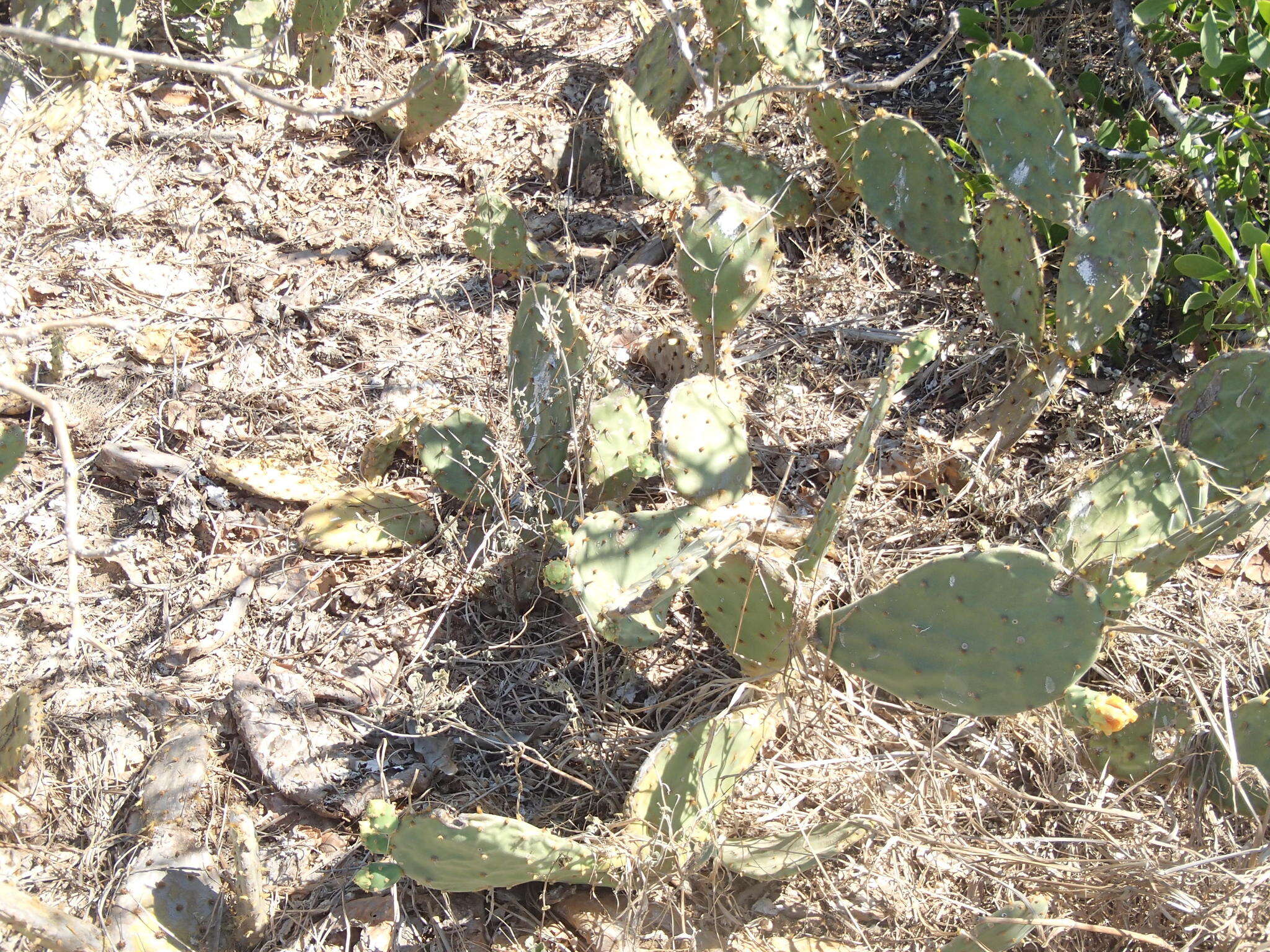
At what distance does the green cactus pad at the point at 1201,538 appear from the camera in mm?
1905

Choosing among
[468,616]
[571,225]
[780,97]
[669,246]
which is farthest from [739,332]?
[468,616]

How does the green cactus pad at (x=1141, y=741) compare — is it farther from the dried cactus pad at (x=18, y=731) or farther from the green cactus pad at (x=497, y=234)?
the dried cactus pad at (x=18, y=731)

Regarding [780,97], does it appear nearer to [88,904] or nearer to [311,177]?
[311,177]

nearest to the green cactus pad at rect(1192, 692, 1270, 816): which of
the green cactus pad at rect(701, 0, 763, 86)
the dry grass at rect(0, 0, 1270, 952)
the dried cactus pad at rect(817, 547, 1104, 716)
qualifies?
the dry grass at rect(0, 0, 1270, 952)

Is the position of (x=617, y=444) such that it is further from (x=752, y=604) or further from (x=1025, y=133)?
(x=1025, y=133)

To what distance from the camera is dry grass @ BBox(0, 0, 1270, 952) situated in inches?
79.1

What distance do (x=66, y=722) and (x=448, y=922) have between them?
3.35 ft

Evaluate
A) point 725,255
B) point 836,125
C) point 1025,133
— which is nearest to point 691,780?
point 725,255

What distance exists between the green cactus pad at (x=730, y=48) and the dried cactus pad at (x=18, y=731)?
9.06 ft

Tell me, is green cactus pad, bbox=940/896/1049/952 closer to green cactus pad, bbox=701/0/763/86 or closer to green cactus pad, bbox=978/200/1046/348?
green cactus pad, bbox=978/200/1046/348

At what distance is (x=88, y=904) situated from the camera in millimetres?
2025

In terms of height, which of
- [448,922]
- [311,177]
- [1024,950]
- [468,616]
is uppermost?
[311,177]

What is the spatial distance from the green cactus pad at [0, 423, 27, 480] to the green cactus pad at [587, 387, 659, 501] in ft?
4.73

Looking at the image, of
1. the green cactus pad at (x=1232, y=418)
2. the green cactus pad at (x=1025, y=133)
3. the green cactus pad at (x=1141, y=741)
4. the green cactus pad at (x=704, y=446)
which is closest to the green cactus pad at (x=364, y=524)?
the green cactus pad at (x=704, y=446)
